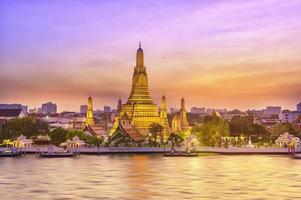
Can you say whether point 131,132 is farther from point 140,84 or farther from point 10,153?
point 10,153

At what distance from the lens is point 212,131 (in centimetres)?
5328

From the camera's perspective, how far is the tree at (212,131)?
Result: 52.9 meters

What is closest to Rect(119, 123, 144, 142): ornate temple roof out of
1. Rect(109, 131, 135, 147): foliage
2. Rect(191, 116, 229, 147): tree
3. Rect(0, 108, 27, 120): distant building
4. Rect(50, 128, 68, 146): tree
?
Rect(109, 131, 135, 147): foliage

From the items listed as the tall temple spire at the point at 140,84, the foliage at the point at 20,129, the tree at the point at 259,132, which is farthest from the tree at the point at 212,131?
the foliage at the point at 20,129

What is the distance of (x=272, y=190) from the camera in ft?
77.0

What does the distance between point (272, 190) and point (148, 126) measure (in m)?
38.4

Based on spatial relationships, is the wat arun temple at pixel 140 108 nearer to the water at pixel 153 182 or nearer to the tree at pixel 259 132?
the tree at pixel 259 132

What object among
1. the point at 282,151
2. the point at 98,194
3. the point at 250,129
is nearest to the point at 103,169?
the point at 98,194

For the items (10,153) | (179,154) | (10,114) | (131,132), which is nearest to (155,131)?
(131,132)

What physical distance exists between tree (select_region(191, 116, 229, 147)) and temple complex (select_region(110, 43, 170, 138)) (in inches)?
250

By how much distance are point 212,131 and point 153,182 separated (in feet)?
89.3

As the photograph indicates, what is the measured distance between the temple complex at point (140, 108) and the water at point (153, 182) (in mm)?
25623

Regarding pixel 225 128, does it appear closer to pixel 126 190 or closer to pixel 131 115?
pixel 131 115

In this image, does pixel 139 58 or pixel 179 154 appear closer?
pixel 179 154
